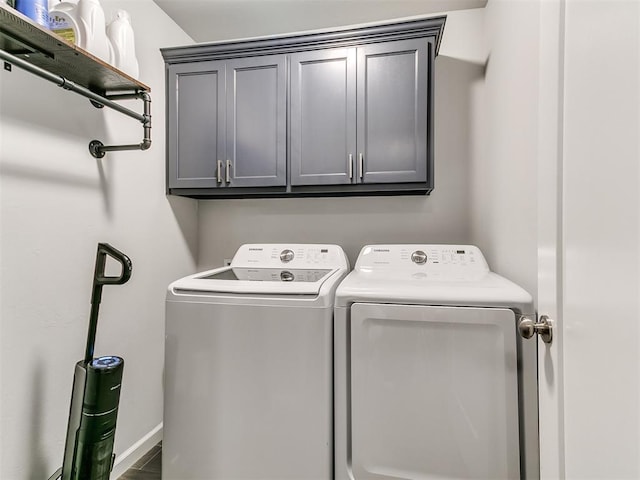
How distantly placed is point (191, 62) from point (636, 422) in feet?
7.86

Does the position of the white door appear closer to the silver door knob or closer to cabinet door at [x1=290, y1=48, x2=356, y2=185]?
the silver door knob

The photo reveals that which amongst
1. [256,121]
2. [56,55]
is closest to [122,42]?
[56,55]

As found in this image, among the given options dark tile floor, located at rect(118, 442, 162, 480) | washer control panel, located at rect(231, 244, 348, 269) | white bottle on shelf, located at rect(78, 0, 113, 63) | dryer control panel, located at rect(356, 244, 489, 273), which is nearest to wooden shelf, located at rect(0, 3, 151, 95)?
white bottle on shelf, located at rect(78, 0, 113, 63)

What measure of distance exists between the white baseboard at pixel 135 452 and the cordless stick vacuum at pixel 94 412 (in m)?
0.45

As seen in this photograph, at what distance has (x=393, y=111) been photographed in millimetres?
1848

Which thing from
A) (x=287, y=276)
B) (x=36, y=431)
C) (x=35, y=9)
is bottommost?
(x=36, y=431)

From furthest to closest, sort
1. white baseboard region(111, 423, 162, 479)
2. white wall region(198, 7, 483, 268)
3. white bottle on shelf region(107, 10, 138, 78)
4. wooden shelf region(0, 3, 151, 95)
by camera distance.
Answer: white wall region(198, 7, 483, 268) < white baseboard region(111, 423, 162, 479) < white bottle on shelf region(107, 10, 138, 78) < wooden shelf region(0, 3, 151, 95)

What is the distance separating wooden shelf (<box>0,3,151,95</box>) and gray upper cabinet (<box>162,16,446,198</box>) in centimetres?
57

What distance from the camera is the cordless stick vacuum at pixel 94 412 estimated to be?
3.99ft

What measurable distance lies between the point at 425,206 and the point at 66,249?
6.29 feet

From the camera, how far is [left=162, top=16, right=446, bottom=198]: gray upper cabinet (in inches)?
72.0

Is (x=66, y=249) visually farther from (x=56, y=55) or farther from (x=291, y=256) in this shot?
(x=291, y=256)

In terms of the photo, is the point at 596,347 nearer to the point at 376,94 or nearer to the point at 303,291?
the point at 303,291

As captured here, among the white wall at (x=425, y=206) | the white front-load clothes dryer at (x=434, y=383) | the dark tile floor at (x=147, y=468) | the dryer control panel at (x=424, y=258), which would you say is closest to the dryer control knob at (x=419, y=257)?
the dryer control panel at (x=424, y=258)
